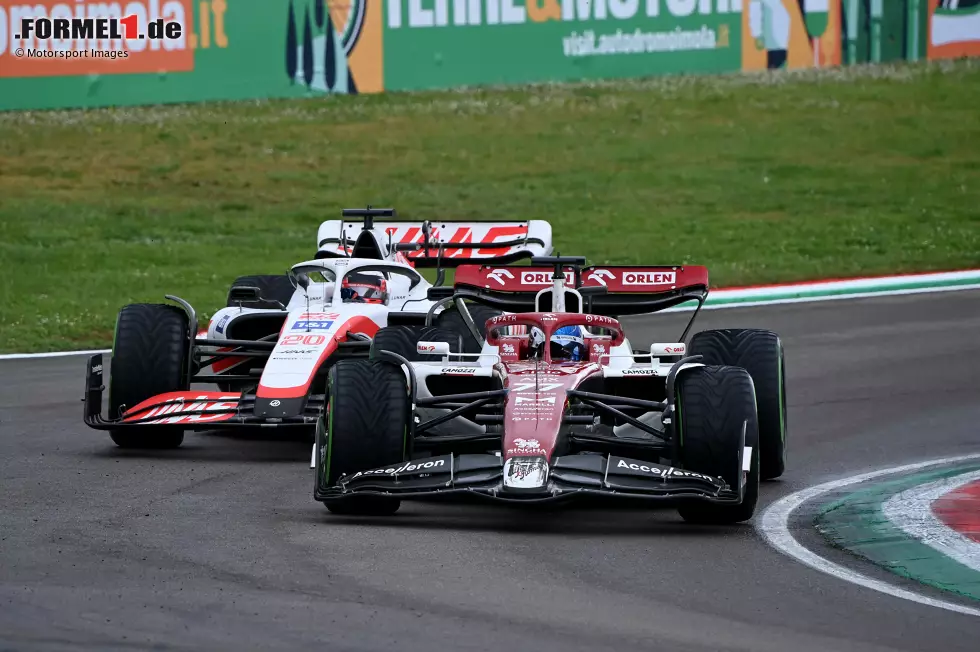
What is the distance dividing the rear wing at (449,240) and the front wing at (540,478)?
244 inches

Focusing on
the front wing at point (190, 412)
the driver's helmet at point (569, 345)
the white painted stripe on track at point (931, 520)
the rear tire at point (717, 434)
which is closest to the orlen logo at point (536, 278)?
the driver's helmet at point (569, 345)

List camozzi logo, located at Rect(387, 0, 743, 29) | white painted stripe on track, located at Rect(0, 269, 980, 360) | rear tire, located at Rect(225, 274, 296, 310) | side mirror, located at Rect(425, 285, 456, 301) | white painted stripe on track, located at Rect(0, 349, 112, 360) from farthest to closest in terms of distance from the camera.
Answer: camozzi logo, located at Rect(387, 0, 743, 29)
white painted stripe on track, located at Rect(0, 269, 980, 360)
white painted stripe on track, located at Rect(0, 349, 112, 360)
rear tire, located at Rect(225, 274, 296, 310)
side mirror, located at Rect(425, 285, 456, 301)

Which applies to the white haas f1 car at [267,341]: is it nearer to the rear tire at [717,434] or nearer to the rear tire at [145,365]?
Result: the rear tire at [145,365]

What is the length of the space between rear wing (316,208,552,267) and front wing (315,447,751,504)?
6207mm

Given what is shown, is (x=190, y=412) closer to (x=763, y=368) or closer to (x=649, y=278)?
(x=649, y=278)

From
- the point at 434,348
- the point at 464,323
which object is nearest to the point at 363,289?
the point at 464,323

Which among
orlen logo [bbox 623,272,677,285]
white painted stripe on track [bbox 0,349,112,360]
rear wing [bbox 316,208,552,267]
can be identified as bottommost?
white painted stripe on track [bbox 0,349,112,360]

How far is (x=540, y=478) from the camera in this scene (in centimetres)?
945

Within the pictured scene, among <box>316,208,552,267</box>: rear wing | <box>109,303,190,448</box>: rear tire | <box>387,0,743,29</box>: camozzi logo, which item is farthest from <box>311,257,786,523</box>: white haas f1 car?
<box>387,0,743,29</box>: camozzi logo

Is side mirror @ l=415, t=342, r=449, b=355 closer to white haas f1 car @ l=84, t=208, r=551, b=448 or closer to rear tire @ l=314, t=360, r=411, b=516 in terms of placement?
white haas f1 car @ l=84, t=208, r=551, b=448

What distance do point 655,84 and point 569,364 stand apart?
992 inches

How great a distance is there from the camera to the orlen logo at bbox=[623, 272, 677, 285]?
12531 mm

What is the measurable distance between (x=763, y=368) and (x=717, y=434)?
70.4 inches

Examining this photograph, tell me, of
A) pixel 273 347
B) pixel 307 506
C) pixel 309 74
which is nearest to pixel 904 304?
pixel 273 347
